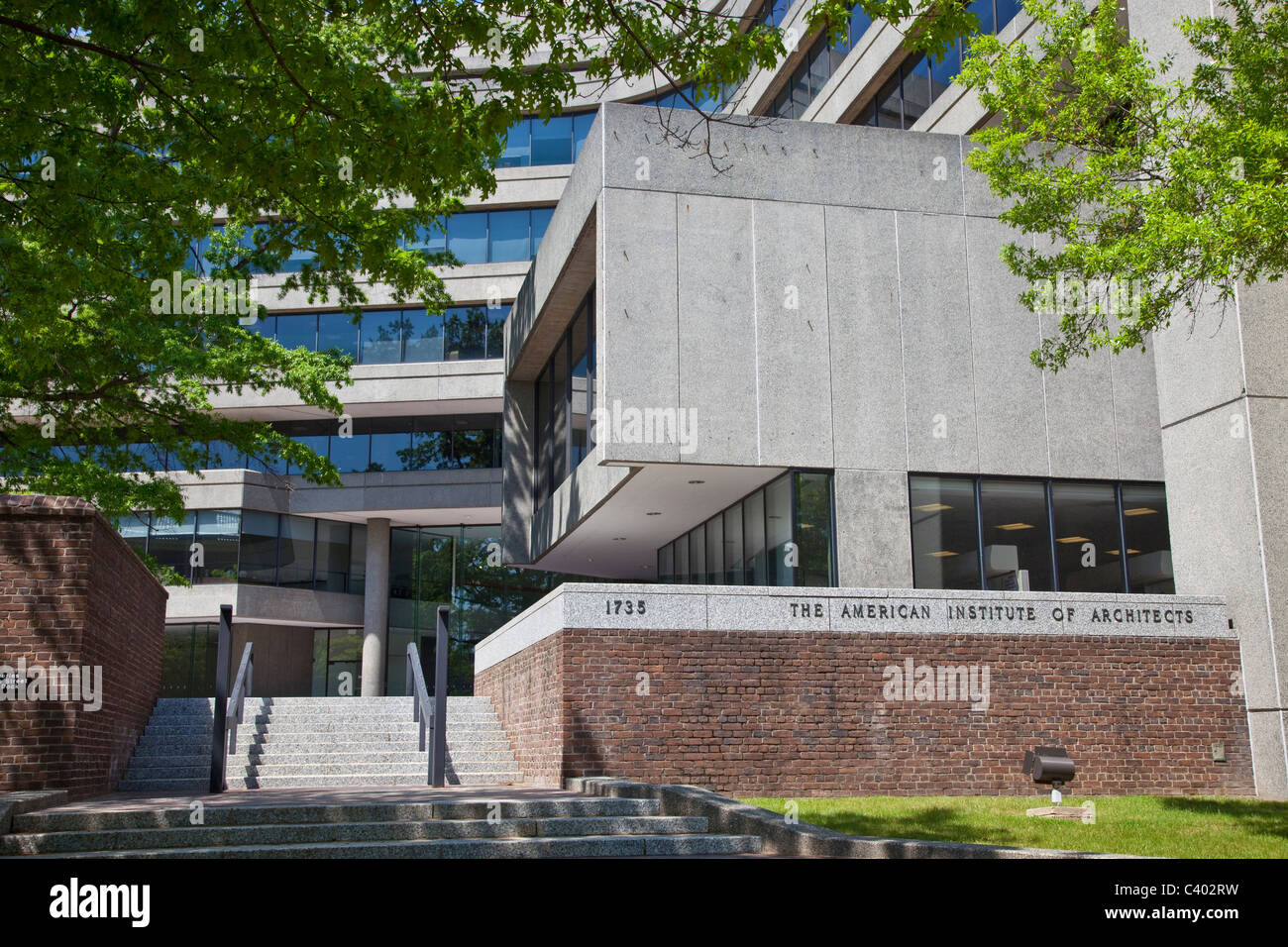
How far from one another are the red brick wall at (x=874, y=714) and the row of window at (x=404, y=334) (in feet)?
67.6

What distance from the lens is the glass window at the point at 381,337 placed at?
3588 centimetres

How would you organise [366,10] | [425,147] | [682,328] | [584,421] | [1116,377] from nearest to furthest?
[366,10]
[425,147]
[682,328]
[1116,377]
[584,421]

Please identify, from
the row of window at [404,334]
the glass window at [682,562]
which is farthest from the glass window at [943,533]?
the row of window at [404,334]

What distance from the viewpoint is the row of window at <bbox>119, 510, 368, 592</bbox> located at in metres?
34.3

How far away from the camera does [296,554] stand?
35625mm

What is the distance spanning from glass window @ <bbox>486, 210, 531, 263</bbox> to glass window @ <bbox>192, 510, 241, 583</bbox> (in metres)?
11.5

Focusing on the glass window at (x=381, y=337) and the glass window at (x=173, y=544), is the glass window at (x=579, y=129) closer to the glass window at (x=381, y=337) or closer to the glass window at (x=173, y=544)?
the glass window at (x=381, y=337)

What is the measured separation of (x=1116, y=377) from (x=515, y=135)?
85.7ft

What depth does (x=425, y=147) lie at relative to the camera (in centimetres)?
1155

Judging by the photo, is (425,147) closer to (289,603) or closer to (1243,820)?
(1243,820)

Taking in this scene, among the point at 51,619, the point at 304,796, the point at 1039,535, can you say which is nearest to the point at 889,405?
the point at 1039,535

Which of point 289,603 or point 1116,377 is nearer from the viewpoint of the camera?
point 1116,377

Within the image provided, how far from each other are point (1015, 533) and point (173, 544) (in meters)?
25.5
